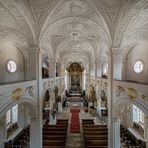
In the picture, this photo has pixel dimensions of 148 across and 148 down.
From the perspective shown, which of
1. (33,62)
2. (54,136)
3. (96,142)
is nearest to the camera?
(33,62)

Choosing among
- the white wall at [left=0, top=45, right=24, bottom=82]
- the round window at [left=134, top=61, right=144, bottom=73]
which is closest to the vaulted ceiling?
the white wall at [left=0, top=45, right=24, bottom=82]

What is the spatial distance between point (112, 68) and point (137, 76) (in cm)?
641

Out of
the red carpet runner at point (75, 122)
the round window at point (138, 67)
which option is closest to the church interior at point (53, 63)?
the round window at point (138, 67)

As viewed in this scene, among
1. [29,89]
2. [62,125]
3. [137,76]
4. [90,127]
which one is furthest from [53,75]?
[29,89]

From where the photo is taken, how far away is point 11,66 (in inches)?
721

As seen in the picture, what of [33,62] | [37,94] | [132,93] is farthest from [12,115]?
[132,93]

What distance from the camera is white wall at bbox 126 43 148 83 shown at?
16562mm

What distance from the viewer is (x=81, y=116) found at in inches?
952

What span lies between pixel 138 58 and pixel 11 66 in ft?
38.9

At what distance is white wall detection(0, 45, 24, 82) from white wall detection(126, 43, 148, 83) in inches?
416

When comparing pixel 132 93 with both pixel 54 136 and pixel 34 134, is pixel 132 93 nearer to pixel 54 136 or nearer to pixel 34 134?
pixel 34 134

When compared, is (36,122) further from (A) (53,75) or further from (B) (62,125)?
(A) (53,75)

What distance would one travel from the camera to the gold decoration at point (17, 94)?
8.50 meters

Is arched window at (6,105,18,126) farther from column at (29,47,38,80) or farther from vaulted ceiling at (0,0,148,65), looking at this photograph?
vaulted ceiling at (0,0,148,65)
